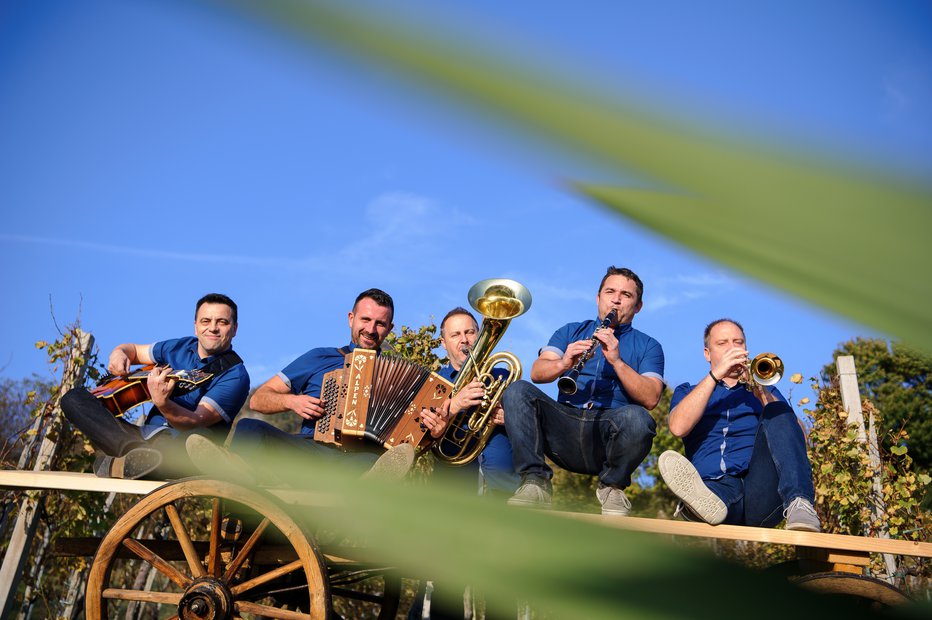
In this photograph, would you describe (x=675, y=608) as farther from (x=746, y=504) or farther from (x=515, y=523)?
(x=746, y=504)

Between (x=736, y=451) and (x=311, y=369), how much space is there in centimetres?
232

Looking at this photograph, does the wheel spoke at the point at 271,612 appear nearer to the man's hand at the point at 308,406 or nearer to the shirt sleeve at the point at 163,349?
the man's hand at the point at 308,406

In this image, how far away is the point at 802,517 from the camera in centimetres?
328

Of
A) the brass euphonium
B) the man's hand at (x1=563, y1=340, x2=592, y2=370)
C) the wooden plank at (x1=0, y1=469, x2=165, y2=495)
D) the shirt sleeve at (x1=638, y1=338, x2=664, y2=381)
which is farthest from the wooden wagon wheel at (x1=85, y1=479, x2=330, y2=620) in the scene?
the shirt sleeve at (x1=638, y1=338, x2=664, y2=381)

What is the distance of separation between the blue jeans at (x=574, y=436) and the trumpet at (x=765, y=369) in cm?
52

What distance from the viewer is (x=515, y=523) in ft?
0.78

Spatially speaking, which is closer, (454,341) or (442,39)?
(442,39)

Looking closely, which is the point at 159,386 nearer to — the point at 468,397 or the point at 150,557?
the point at 150,557

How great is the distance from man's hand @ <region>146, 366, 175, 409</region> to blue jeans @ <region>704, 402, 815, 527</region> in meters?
2.63

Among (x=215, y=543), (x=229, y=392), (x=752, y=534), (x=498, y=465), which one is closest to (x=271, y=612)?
(x=215, y=543)

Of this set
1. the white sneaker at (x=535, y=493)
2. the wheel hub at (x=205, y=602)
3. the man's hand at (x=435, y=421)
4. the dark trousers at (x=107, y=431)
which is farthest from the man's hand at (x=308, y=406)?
the white sneaker at (x=535, y=493)

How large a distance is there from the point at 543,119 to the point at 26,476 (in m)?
3.94

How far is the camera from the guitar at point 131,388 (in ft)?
12.5

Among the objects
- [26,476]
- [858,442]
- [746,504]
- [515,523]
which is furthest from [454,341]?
[515,523]
